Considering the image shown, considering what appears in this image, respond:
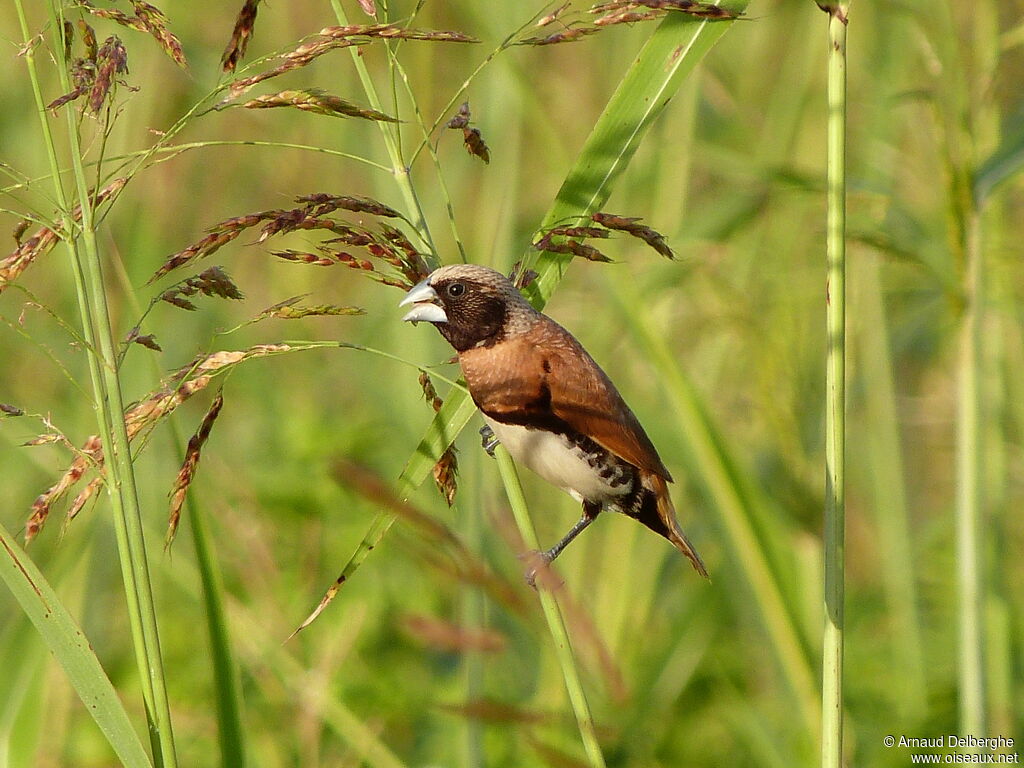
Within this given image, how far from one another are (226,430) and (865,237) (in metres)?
3.05

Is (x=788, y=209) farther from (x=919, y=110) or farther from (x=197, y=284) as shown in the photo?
(x=197, y=284)

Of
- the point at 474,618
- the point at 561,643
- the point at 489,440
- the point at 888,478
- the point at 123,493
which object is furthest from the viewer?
the point at 888,478

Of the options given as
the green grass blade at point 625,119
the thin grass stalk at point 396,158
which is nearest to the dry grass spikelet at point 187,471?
the green grass blade at point 625,119

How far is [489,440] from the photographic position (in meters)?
1.95

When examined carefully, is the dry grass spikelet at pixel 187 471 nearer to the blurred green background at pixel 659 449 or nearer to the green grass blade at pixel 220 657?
the green grass blade at pixel 220 657

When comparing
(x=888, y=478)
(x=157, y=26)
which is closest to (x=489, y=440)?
(x=157, y=26)

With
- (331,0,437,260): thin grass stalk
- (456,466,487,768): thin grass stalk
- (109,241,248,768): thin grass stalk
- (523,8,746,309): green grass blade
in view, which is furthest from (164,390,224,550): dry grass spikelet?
(456,466,487,768): thin grass stalk

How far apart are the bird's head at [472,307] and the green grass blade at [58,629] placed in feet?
2.44

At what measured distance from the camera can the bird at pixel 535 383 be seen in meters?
1.80

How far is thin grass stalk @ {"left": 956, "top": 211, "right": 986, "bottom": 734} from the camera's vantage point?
6.85ft

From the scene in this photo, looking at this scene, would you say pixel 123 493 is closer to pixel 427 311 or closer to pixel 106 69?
pixel 106 69

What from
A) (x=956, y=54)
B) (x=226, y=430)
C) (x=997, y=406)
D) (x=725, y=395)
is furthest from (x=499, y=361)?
(x=226, y=430)

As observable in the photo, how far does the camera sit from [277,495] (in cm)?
356

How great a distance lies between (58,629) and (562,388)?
0.86 m
